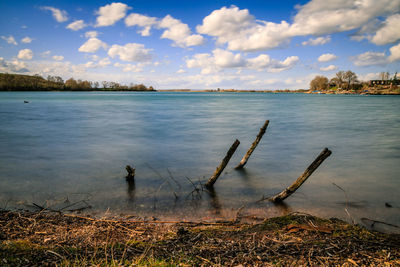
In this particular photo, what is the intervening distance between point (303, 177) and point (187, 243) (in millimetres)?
3846

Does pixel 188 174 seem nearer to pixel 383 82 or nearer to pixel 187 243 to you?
pixel 187 243

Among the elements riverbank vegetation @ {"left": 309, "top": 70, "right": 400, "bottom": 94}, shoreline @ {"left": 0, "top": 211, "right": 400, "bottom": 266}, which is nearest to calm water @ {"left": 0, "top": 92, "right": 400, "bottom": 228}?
shoreline @ {"left": 0, "top": 211, "right": 400, "bottom": 266}

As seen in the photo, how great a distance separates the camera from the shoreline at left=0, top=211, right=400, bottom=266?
11.2 ft

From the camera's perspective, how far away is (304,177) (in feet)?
21.1

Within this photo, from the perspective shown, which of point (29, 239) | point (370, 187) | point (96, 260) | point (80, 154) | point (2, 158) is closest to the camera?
point (96, 260)

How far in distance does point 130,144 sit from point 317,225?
41.7 feet

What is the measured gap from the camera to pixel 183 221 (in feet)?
19.0

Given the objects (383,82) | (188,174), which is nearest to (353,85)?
(383,82)

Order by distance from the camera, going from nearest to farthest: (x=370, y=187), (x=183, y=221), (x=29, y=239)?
1. (x=29, y=239)
2. (x=183, y=221)
3. (x=370, y=187)

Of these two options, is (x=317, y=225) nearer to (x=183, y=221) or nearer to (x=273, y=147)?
(x=183, y=221)

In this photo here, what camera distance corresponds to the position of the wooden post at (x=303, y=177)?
6.19m

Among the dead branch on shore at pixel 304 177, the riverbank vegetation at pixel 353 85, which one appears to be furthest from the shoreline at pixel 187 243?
the riverbank vegetation at pixel 353 85

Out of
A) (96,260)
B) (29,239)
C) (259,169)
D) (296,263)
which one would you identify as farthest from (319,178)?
(29,239)

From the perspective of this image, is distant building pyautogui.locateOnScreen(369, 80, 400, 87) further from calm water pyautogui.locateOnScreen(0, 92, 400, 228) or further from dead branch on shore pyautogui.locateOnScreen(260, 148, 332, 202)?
dead branch on shore pyautogui.locateOnScreen(260, 148, 332, 202)
